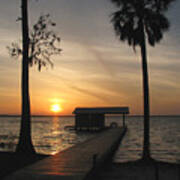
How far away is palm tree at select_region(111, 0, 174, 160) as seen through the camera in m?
15.8

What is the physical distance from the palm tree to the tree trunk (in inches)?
220

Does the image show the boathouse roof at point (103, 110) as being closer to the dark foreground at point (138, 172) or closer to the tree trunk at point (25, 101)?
the tree trunk at point (25, 101)

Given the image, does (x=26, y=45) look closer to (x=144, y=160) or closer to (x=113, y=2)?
(x=113, y=2)

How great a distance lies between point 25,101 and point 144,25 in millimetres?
8582

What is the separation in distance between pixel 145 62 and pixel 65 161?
742 centimetres

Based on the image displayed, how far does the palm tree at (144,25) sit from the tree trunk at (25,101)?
5585 millimetres

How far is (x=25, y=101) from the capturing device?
1680 centimetres

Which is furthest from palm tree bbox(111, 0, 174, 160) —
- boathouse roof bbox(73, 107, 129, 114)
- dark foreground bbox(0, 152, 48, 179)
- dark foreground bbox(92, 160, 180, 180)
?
boathouse roof bbox(73, 107, 129, 114)

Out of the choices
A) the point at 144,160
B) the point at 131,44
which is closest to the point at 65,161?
the point at 144,160

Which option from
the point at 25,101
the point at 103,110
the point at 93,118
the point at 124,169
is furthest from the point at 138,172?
the point at 103,110

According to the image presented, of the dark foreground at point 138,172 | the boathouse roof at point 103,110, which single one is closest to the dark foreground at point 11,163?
the dark foreground at point 138,172

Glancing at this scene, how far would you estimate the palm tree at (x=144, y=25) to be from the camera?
1584 centimetres

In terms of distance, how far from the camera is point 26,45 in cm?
1691

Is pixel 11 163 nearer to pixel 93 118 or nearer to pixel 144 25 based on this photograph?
pixel 144 25
